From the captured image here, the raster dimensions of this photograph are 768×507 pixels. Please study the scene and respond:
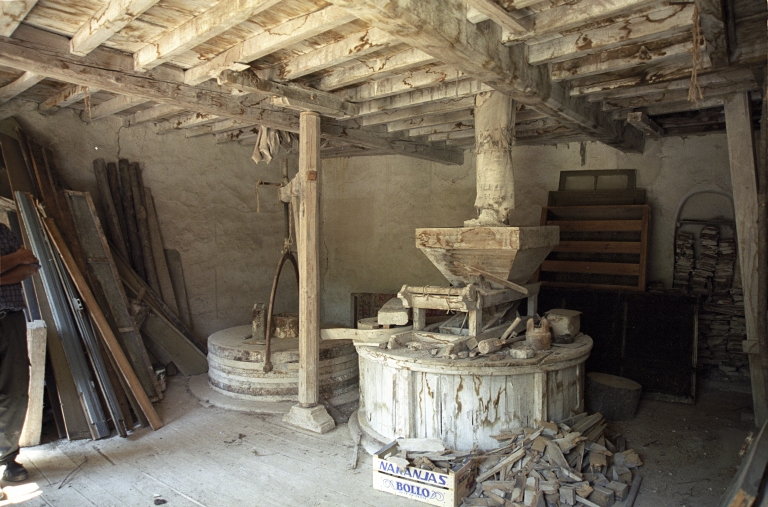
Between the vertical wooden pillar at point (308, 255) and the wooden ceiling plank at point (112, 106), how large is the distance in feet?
5.08

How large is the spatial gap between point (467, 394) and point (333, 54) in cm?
257

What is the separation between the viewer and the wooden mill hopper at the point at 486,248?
3752 millimetres

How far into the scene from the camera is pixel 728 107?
4.05 metres

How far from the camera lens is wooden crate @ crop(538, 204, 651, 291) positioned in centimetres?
579

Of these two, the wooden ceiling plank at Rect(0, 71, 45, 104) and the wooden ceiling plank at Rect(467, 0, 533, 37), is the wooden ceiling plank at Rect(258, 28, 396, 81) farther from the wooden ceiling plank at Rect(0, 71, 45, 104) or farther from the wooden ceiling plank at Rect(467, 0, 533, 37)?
the wooden ceiling plank at Rect(0, 71, 45, 104)

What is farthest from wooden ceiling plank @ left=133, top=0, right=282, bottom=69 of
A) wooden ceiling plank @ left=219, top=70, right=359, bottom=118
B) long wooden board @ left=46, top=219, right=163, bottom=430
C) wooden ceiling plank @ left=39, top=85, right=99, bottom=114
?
long wooden board @ left=46, top=219, right=163, bottom=430

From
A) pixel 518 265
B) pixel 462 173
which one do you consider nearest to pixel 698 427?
pixel 518 265

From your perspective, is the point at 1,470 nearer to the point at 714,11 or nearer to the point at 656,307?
Result: the point at 714,11

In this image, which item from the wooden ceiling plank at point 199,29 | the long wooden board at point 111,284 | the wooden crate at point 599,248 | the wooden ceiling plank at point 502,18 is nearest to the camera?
the wooden ceiling plank at point 502,18

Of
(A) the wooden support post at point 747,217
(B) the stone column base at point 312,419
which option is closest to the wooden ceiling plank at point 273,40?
(B) the stone column base at point 312,419

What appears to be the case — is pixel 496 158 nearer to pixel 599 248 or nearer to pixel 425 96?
pixel 425 96

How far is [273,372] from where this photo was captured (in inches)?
204

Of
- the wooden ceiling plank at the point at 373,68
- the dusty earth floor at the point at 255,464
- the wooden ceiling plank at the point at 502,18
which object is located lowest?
the dusty earth floor at the point at 255,464

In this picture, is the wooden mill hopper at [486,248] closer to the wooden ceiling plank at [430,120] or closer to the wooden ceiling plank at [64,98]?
A: the wooden ceiling plank at [430,120]
